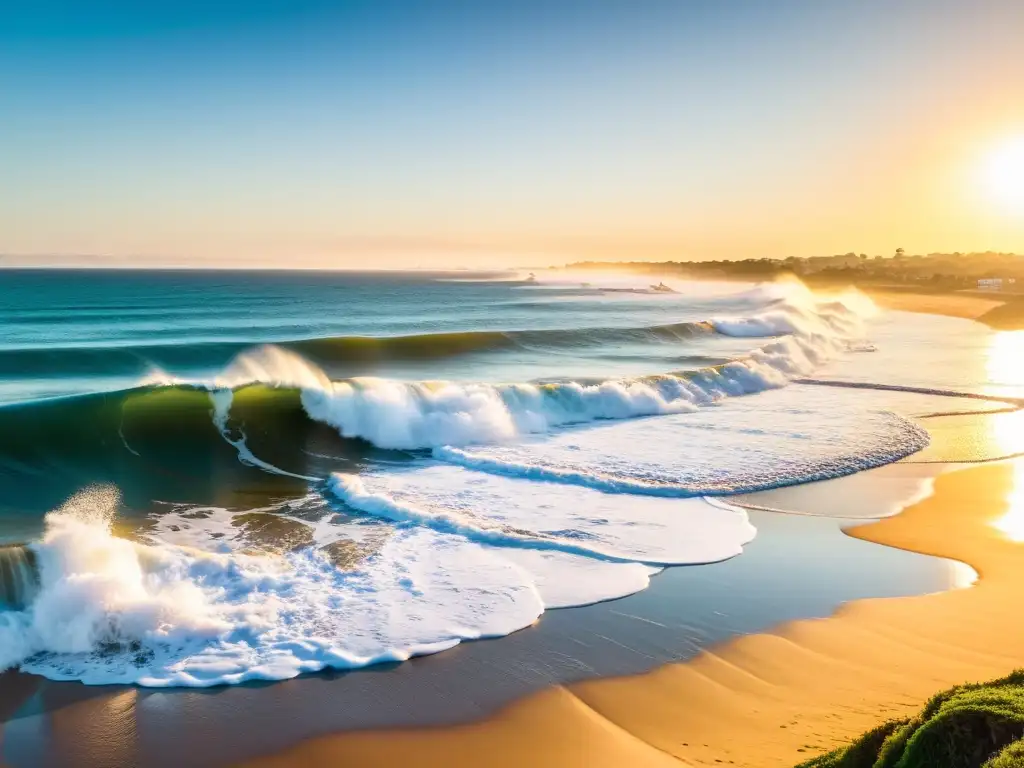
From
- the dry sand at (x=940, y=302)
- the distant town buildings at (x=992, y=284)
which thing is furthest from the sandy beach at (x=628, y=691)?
the distant town buildings at (x=992, y=284)

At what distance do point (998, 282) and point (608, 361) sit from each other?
66988 millimetres

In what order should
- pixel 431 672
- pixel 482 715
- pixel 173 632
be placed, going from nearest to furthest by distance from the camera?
pixel 482 715
pixel 431 672
pixel 173 632

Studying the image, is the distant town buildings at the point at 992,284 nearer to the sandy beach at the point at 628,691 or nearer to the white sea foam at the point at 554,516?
the white sea foam at the point at 554,516

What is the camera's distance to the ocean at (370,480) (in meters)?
6.54

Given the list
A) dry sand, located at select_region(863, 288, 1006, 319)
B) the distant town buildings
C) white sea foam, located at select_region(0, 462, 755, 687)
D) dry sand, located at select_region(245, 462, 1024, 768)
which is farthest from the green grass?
the distant town buildings

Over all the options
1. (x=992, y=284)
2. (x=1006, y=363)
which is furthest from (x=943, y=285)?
(x=1006, y=363)

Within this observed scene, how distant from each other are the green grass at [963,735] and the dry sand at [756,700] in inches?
63.2

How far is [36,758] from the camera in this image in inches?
193

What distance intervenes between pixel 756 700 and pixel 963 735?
2.82 meters

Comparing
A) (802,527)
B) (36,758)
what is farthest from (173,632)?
(802,527)

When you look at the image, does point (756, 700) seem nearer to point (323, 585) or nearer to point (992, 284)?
point (323, 585)

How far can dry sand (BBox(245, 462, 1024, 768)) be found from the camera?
4.87m

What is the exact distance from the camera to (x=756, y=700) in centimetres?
550

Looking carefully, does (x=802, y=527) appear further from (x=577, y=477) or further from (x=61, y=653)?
(x=61, y=653)
